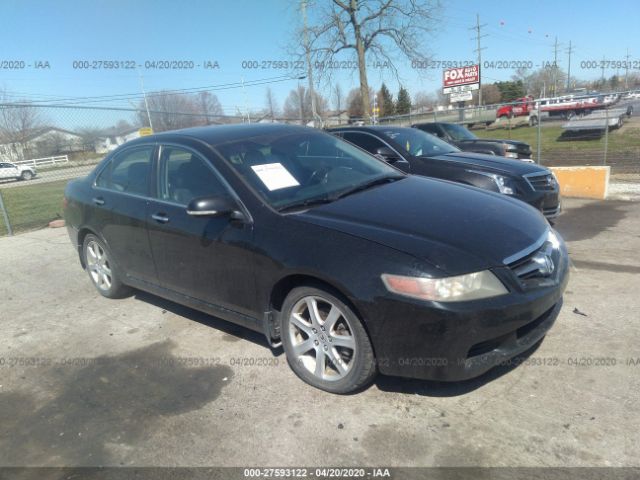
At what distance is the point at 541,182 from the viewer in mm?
5824

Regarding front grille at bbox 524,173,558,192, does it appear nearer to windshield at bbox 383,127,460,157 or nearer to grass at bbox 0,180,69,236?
windshield at bbox 383,127,460,157

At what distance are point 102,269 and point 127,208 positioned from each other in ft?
3.72

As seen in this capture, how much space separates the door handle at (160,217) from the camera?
366 cm

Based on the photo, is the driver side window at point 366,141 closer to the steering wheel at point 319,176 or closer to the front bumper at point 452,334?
the steering wheel at point 319,176

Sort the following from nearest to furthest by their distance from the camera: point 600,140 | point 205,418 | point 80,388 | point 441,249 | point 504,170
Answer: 1. point 441,249
2. point 205,418
3. point 80,388
4. point 504,170
5. point 600,140

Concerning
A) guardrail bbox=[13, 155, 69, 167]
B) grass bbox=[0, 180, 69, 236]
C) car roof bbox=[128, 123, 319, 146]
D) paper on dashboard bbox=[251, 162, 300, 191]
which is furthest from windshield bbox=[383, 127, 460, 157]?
guardrail bbox=[13, 155, 69, 167]

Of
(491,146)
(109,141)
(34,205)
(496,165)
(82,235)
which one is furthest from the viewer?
(34,205)

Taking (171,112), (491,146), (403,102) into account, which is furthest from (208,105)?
(403,102)

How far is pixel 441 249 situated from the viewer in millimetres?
2553

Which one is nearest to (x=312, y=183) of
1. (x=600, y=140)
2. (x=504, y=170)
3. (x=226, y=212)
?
(x=226, y=212)

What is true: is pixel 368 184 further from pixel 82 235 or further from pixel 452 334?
pixel 82 235

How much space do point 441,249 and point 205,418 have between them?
175 cm

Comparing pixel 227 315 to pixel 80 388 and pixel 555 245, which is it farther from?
pixel 555 245

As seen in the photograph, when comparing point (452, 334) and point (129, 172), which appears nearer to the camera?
point (452, 334)
